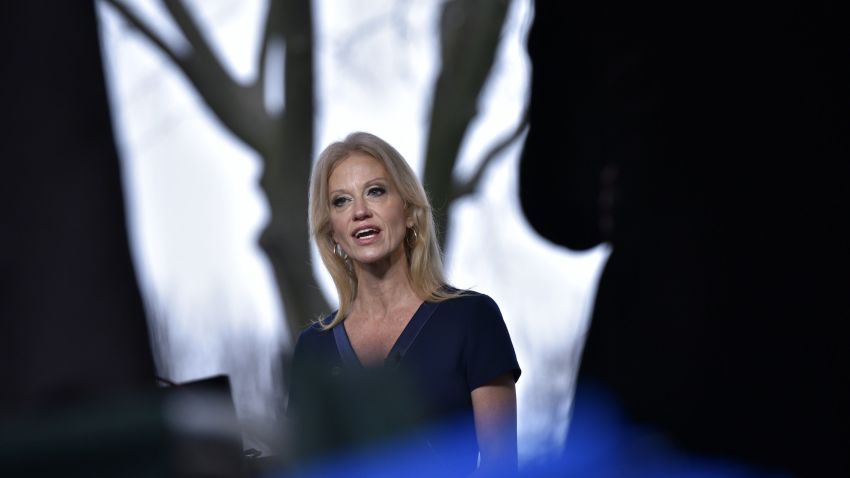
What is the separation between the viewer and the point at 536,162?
7.52 ft

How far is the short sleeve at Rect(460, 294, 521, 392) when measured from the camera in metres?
1.77

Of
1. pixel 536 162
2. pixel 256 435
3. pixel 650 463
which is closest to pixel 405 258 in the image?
pixel 536 162

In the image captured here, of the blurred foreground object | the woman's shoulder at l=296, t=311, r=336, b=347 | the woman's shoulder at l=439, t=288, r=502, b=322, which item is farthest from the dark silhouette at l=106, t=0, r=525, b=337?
the blurred foreground object

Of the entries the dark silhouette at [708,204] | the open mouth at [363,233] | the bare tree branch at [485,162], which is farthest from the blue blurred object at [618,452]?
the bare tree branch at [485,162]

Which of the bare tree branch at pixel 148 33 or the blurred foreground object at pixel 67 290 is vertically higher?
the bare tree branch at pixel 148 33

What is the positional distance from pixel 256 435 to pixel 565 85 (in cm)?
176

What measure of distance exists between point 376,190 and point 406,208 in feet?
0.20

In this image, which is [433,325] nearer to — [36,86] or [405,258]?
[405,258]

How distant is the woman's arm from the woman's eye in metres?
0.36

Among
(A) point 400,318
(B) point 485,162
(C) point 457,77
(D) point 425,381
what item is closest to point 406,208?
(A) point 400,318

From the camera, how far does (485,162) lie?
5.13m

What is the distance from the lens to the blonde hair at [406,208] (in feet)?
6.22

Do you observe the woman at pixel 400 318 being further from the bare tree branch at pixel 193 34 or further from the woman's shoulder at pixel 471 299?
the bare tree branch at pixel 193 34

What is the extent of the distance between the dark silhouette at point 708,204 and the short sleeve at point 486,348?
0.48 m
